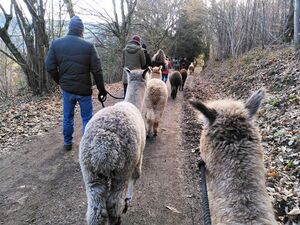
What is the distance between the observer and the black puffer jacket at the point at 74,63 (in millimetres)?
5176

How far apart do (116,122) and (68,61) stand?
8.79 ft

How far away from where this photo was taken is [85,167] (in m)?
2.92

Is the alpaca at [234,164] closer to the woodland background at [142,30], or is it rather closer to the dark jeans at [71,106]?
the dark jeans at [71,106]

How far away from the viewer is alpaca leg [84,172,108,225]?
2.79 metres

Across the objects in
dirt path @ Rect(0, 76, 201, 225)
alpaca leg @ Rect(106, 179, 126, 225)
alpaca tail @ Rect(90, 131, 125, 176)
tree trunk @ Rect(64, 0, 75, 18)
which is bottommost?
dirt path @ Rect(0, 76, 201, 225)

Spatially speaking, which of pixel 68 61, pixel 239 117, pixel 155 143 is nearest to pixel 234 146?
pixel 239 117

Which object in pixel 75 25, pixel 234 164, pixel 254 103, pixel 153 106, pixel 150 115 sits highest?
pixel 75 25

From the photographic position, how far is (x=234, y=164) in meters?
1.97

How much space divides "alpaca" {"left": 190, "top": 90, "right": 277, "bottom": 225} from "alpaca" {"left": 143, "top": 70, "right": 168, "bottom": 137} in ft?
14.7

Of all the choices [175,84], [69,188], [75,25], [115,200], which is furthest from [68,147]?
[175,84]

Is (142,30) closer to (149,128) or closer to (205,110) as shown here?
(149,128)

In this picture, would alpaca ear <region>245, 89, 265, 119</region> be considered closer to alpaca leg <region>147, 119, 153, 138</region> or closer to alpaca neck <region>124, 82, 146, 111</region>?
alpaca neck <region>124, 82, 146, 111</region>

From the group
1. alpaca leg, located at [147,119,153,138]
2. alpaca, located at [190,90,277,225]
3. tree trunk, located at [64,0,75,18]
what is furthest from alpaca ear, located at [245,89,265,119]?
tree trunk, located at [64,0,75,18]

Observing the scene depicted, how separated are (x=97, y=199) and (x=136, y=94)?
8.13 feet
